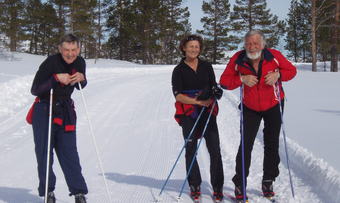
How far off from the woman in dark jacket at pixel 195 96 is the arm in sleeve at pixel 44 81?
3.99 ft

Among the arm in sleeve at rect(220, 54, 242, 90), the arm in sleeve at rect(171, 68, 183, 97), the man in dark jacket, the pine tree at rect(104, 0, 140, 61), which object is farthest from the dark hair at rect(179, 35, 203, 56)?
the pine tree at rect(104, 0, 140, 61)

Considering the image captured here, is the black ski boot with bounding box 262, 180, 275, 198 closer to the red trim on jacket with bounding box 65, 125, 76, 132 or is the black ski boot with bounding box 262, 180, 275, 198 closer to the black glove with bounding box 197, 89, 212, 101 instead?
the black glove with bounding box 197, 89, 212, 101

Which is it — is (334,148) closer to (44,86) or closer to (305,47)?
(44,86)

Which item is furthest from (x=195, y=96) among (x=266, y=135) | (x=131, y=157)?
(x=131, y=157)

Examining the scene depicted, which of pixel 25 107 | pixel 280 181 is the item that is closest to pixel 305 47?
pixel 25 107

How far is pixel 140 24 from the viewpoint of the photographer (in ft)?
141

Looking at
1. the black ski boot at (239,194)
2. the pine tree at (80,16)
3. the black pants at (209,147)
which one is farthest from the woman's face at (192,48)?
the pine tree at (80,16)

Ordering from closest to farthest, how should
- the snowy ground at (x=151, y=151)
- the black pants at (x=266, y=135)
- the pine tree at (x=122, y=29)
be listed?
1. the black pants at (x=266, y=135)
2. the snowy ground at (x=151, y=151)
3. the pine tree at (x=122, y=29)

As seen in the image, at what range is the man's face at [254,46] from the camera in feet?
11.6

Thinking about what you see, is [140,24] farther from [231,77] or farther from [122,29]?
[231,77]

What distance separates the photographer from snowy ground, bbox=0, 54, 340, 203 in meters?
4.29

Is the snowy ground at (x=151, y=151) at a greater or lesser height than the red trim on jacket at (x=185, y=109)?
lesser

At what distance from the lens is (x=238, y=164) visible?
391 centimetres

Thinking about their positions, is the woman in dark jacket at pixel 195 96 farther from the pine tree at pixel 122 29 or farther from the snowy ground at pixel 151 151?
the pine tree at pixel 122 29
